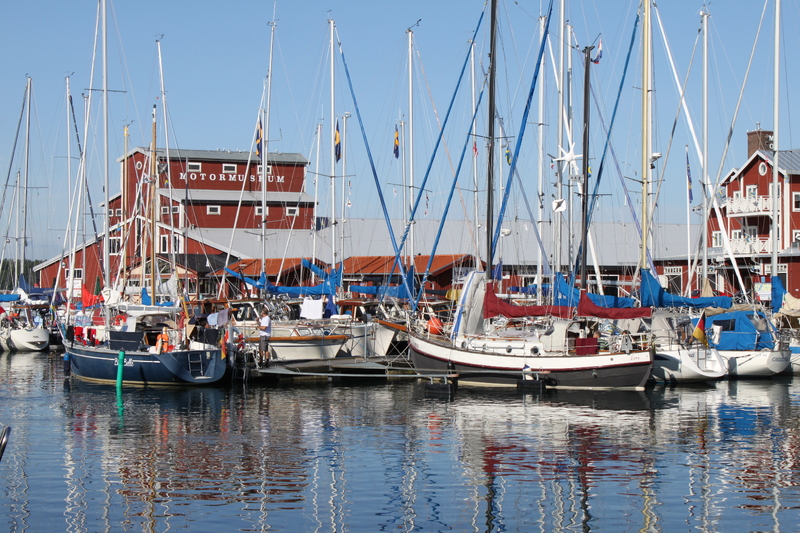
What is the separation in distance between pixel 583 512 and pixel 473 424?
9.70 m

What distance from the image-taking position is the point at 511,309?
33812 millimetres

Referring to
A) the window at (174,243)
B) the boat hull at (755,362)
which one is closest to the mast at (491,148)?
the boat hull at (755,362)

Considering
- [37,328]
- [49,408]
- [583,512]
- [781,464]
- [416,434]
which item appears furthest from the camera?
[37,328]

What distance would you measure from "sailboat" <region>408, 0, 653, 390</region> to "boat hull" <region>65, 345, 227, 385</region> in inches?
301

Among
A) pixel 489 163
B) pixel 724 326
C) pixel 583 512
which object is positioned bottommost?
pixel 583 512

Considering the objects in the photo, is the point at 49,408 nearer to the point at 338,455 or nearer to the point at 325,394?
the point at 325,394

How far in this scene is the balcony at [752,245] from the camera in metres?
59.8

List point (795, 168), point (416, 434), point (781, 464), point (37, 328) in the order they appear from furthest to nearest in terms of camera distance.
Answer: point (795, 168)
point (37, 328)
point (416, 434)
point (781, 464)

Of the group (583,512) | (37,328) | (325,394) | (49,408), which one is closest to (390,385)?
(325,394)

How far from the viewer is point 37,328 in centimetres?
5628

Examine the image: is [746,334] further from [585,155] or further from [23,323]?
[23,323]

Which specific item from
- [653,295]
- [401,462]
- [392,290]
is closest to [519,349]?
[653,295]

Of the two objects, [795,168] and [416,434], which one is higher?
[795,168]

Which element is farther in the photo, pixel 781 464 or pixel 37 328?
pixel 37 328
